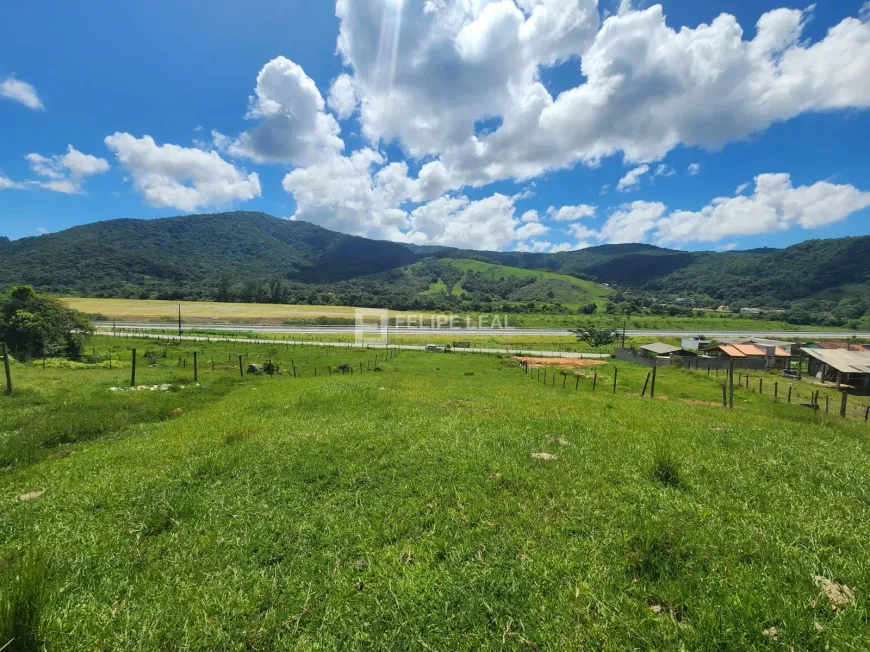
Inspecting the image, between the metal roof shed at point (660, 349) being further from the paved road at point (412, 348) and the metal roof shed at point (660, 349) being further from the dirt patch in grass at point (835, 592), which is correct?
the dirt patch in grass at point (835, 592)

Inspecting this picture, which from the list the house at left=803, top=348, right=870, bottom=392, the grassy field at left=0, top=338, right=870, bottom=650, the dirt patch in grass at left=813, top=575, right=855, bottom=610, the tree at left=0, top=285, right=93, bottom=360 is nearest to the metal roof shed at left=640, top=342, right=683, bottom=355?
the house at left=803, top=348, right=870, bottom=392

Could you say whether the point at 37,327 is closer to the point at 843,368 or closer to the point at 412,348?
the point at 412,348

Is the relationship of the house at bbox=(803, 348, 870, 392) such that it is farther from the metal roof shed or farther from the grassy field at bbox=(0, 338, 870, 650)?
the grassy field at bbox=(0, 338, 870, 650)

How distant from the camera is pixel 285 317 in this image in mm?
95938

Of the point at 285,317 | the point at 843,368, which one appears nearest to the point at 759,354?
the point at 843,368

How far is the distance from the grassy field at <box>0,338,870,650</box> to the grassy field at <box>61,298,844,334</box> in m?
90.1

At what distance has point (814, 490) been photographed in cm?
584

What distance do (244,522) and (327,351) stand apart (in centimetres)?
4919

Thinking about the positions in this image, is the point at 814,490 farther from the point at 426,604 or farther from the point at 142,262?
the point at 142,262

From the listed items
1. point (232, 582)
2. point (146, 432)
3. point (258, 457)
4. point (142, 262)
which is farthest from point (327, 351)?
point (142, 262)

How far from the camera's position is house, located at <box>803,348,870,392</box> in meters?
38.7

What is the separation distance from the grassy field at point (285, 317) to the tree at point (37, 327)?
4857 cm

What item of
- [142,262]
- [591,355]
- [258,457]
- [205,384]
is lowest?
[591,355]

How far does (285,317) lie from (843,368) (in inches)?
4018
